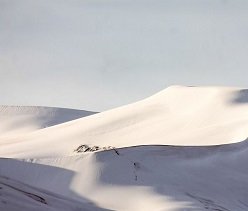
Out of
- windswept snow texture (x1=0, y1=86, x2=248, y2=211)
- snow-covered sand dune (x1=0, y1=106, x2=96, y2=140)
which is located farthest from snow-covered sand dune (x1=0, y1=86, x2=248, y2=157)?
snow-covered sand dune (x1=0, y1=106, x2=96, y2=140)

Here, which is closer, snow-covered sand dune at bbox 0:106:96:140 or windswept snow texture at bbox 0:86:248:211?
windswept snow texture at bbox 0:86:248:211

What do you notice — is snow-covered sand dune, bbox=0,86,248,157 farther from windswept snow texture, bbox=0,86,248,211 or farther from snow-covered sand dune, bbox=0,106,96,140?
snow-covered sand dune, bbox=0,106,96,140

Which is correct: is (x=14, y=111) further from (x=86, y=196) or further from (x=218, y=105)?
(x=86, y=196)

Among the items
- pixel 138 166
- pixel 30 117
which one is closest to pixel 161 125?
pixel 138 166

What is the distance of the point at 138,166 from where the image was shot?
91.7 feet

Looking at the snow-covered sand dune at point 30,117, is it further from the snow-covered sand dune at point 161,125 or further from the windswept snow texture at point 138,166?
the windswept snow texture at point 138,166

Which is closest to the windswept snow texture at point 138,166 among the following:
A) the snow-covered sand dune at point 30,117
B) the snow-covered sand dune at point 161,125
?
the snow-covered sand dune at point 161,125

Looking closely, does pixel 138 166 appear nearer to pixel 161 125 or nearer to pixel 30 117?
pixel 161 125

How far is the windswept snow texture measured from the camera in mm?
23034

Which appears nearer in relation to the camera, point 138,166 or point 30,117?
point 138,166

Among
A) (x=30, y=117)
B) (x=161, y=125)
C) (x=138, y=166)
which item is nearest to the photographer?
(x=138, y=166)

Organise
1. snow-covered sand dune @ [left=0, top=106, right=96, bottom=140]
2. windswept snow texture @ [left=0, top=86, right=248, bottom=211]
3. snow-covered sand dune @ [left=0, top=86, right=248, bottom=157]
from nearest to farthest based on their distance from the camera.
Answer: windswept snow texture @ [left=0, top=86, right=248, bottom=211], snow-covered sand dune @ [left=0, top=86, right=248, bottom=157], snow-covered sand dune @ [left=0, top=106, right=96, bottom=140]

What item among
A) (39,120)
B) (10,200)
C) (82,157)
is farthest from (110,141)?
(10,200)

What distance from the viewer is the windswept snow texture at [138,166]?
75.6 feet
